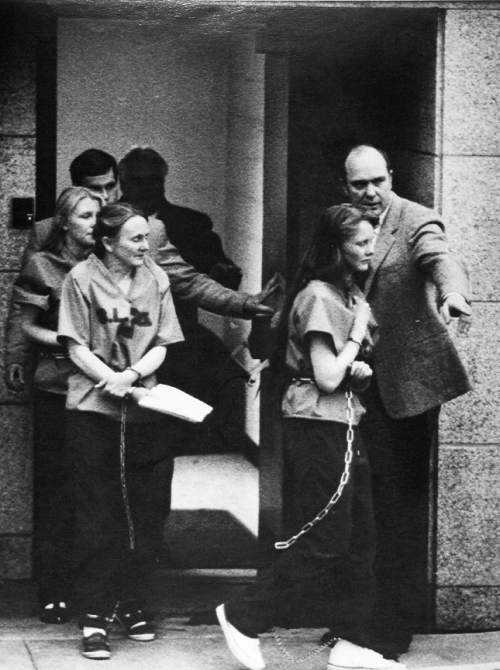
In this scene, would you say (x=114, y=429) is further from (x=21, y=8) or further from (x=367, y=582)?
(x=21, y=8)

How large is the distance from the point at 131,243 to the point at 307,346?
0.85 metres

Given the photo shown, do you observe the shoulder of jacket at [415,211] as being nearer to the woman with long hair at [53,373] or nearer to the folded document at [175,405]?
the folded document at [175,405]

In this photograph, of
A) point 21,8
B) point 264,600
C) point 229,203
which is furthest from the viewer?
point 229,203

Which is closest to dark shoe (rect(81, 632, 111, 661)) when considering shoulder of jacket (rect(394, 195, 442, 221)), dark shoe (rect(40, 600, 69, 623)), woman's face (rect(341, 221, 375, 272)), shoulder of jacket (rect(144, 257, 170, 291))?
dark shoe (rect(40, 600, 69, 623))

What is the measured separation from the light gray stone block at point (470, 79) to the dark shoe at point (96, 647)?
8.44 ft

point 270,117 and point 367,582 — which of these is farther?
point 270,117

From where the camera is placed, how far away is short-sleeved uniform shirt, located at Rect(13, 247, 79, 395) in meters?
7.76

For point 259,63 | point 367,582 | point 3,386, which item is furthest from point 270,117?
point 367,582

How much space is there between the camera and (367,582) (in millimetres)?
7305

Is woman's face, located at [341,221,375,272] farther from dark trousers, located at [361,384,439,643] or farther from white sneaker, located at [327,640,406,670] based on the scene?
white sneaker, located at [327,640,406,670]

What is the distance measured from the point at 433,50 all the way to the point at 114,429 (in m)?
2.19

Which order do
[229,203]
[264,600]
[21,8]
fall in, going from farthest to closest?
[229,203] < [21,8] < [264,600]

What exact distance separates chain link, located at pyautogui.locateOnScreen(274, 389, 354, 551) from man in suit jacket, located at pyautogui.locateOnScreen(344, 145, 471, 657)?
424 mm

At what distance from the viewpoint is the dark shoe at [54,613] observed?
800cm
